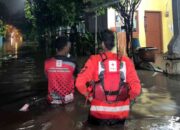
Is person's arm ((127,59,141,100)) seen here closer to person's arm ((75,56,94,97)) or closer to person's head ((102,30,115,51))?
person's head ((102,30,115,51))

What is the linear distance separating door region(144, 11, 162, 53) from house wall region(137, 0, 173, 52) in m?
0.26

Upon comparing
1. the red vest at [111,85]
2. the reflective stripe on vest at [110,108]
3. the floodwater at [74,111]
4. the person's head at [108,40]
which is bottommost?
the floodwater at [74,111]

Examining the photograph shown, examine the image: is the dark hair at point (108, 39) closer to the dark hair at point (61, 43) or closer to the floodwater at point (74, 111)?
the floodwater at point (74, 111)

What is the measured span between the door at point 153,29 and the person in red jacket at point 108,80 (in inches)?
791

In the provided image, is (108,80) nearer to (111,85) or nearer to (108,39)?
(111,85)

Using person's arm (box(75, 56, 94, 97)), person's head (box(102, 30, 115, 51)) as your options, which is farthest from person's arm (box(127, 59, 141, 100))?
person's arm (box(75, 56, 94, 97))

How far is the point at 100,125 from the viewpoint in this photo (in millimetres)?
6066

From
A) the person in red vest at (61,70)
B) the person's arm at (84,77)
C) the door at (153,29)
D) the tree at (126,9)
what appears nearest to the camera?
the person's arm at (84,77)

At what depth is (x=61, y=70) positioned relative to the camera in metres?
8.35

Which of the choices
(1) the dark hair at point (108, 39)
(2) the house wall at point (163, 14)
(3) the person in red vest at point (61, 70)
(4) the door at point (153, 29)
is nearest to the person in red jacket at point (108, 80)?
(1) the dark hair at point (108, 39)

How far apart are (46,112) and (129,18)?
1035 centimetres

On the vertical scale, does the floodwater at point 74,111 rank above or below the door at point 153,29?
below

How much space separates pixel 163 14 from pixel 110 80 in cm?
2105

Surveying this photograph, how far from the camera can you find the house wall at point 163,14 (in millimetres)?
25047
